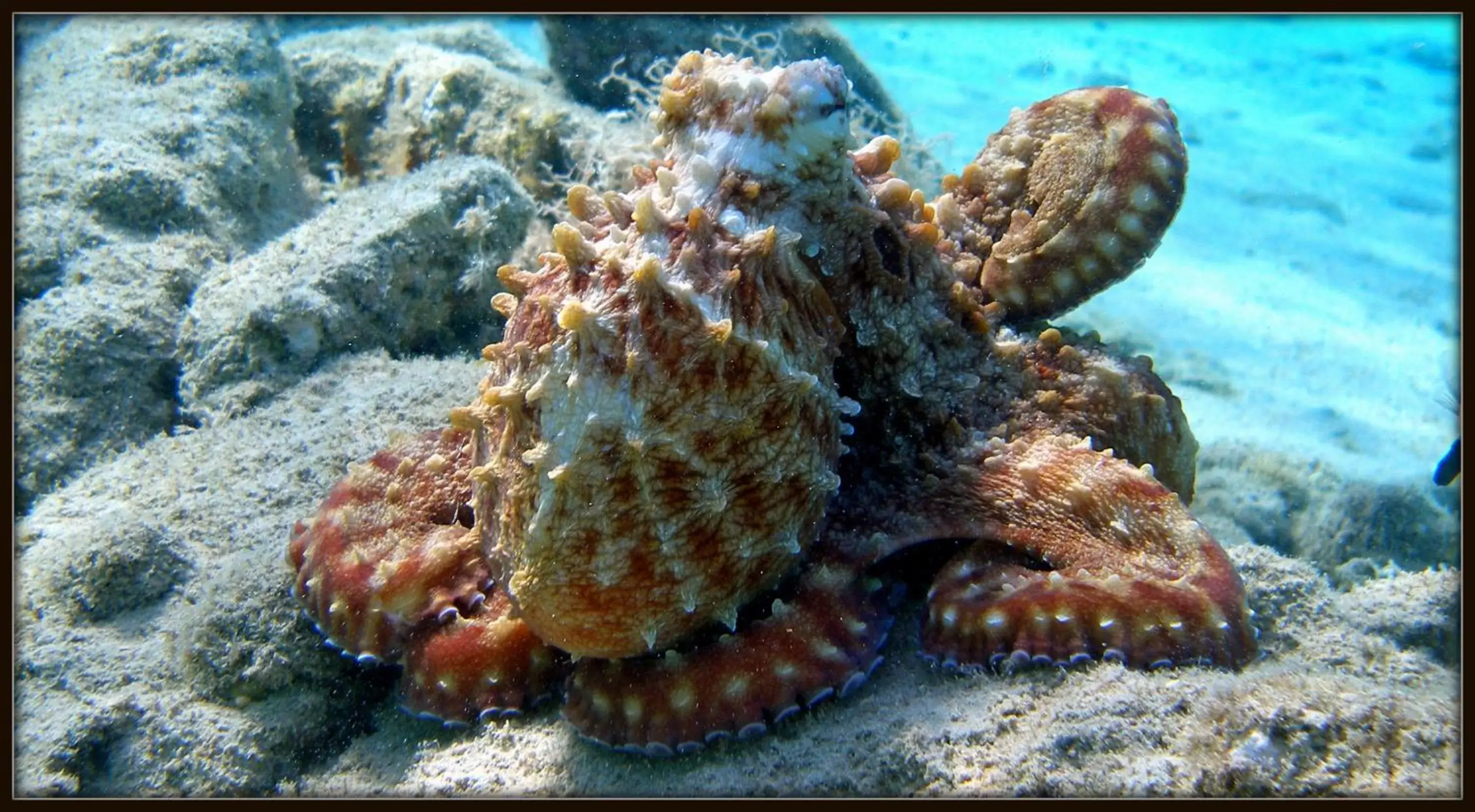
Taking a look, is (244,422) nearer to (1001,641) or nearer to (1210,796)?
(1001,641)

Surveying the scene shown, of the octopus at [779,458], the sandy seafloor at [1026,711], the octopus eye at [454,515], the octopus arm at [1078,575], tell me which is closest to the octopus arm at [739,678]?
the octopus at [779,458]

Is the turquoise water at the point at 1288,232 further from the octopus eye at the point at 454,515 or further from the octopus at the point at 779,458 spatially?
the octopus eye at the point at 454,515

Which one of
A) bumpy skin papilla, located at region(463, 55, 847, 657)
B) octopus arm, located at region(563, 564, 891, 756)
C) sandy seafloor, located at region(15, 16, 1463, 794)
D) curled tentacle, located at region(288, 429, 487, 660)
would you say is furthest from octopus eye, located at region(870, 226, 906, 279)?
curled tentacle, located at region(288, 429, 487, 660)

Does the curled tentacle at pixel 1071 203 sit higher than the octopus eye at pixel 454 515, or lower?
higher

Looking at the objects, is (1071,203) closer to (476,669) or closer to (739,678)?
(739,678)

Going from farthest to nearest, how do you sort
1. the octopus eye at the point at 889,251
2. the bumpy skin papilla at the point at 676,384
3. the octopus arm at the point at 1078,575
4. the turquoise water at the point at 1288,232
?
the turquoise water at the point at 1288,232 → the octopus eye at the point at 889,251 → the octopus arm at the point at 1078,575 → the bumpy skin papilla at the point at 676,384

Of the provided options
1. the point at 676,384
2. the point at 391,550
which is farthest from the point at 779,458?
the point at 391,550

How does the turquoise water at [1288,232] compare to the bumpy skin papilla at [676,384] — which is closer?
the bumpy skin papilla at [676,384]
